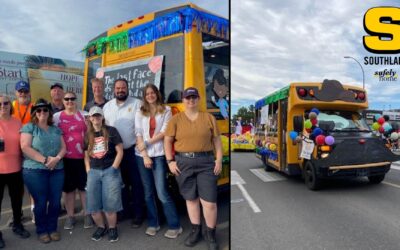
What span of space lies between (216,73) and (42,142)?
1568 mm

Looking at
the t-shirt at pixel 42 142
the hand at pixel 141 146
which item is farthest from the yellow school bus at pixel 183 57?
the t-shirt at pixel 42 142

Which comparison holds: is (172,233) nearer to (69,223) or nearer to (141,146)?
(141,146)

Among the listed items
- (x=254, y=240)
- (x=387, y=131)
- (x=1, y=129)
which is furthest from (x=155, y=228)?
(x=387, y=131)

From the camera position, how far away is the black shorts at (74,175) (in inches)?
115

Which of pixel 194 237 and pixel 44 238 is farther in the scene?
pixel 44 238

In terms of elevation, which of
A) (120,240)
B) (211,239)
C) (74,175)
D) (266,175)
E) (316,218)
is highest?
(74,175)

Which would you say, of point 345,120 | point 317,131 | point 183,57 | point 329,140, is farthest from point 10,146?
point 345,120

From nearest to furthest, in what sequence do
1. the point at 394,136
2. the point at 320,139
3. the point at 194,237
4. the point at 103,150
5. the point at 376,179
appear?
the point at 194,237
the point at 103,150
the point at 394,136
the point at 320,139
the point at 376,179

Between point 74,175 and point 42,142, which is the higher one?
point 42,142

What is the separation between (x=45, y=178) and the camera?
2781mm

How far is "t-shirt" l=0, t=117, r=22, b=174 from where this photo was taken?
270cm

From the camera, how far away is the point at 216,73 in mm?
2916

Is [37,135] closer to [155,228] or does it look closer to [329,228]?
[155,228]

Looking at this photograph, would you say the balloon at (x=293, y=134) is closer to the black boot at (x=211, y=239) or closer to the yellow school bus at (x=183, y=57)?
the yellow school bus at (x=183, y=57)
